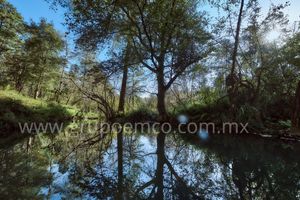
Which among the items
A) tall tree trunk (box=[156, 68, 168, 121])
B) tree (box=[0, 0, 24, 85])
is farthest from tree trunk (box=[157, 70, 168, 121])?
tree (box=[0, 0, 24, 85])

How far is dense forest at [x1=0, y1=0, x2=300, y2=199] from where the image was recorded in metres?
3.22

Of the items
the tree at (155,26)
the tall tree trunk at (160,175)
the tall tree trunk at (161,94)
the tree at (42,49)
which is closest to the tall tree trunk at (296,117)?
the tall tree trunk at (160,175)

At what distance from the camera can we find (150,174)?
356 centimetres

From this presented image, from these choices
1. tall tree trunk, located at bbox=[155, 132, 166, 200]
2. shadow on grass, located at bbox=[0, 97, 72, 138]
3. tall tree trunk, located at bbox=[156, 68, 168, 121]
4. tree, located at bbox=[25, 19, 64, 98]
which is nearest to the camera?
tall tree trunk, located at bbox=[155, 132, 166, 200]

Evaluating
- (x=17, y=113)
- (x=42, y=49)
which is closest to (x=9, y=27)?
(x=42, y=49)

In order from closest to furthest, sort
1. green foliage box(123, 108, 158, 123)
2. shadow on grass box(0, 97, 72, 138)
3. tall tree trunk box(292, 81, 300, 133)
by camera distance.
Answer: tall tree trunk box(292, 81, 300, 133) → shadow on grass box(0, 97, 72, 138) → green foliage box(123, 108, 158, 123)

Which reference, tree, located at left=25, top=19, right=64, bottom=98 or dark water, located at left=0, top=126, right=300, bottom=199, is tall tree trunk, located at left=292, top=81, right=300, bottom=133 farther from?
tree, located at left=25, top=19, right=64, bottom=98

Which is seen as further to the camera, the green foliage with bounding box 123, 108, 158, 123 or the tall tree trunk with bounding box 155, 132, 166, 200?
the green foliage with bounding box 123, 108, 158, 123

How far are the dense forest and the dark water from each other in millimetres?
18

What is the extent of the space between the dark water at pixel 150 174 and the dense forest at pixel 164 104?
2cm

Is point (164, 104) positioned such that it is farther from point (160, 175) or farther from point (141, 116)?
point (160, 175)

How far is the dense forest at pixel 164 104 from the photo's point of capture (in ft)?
10.6

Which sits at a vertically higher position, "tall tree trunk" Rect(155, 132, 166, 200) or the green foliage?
the green foliage

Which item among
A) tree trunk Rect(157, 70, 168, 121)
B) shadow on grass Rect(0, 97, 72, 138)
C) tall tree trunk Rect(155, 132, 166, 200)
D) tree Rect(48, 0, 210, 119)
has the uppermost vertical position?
tree Rect(48, 0, 210, 119)
